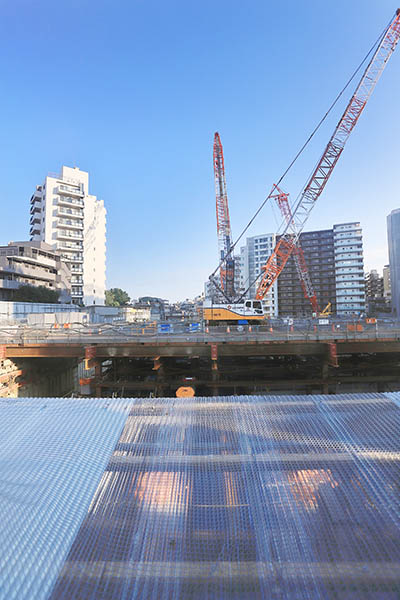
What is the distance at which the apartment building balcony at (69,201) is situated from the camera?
196 ft

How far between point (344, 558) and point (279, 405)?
8.52ft

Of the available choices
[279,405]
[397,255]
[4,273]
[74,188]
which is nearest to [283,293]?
[397,255]

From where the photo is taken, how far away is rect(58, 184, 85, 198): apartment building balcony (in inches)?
2349

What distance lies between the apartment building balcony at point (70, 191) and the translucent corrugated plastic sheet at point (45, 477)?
6563 centimetres

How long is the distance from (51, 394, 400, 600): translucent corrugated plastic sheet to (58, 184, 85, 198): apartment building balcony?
6732 centimetres

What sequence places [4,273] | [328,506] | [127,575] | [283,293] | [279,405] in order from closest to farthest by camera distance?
[127,575], [328,506], [279,405], [4,273], [283,293]

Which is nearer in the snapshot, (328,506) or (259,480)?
(328,506)

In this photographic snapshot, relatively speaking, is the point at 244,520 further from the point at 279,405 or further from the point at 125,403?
the point at 125,403

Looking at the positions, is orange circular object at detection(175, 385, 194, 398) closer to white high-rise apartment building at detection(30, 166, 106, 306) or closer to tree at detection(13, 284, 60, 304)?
tree at detection(13, 284, 60, 304)

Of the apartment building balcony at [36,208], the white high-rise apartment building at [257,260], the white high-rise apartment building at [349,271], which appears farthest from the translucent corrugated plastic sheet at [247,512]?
the white high-rise apartment building at [257,260]

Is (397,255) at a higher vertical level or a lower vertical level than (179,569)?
higher

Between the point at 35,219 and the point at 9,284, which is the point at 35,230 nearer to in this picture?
the point at 35,219

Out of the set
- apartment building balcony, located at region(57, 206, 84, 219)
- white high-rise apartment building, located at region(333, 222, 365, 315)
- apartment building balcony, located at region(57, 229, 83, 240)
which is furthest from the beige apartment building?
white high-rise apartment building, located at region(333, 222, 365, 315)

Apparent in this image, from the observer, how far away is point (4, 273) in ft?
165
